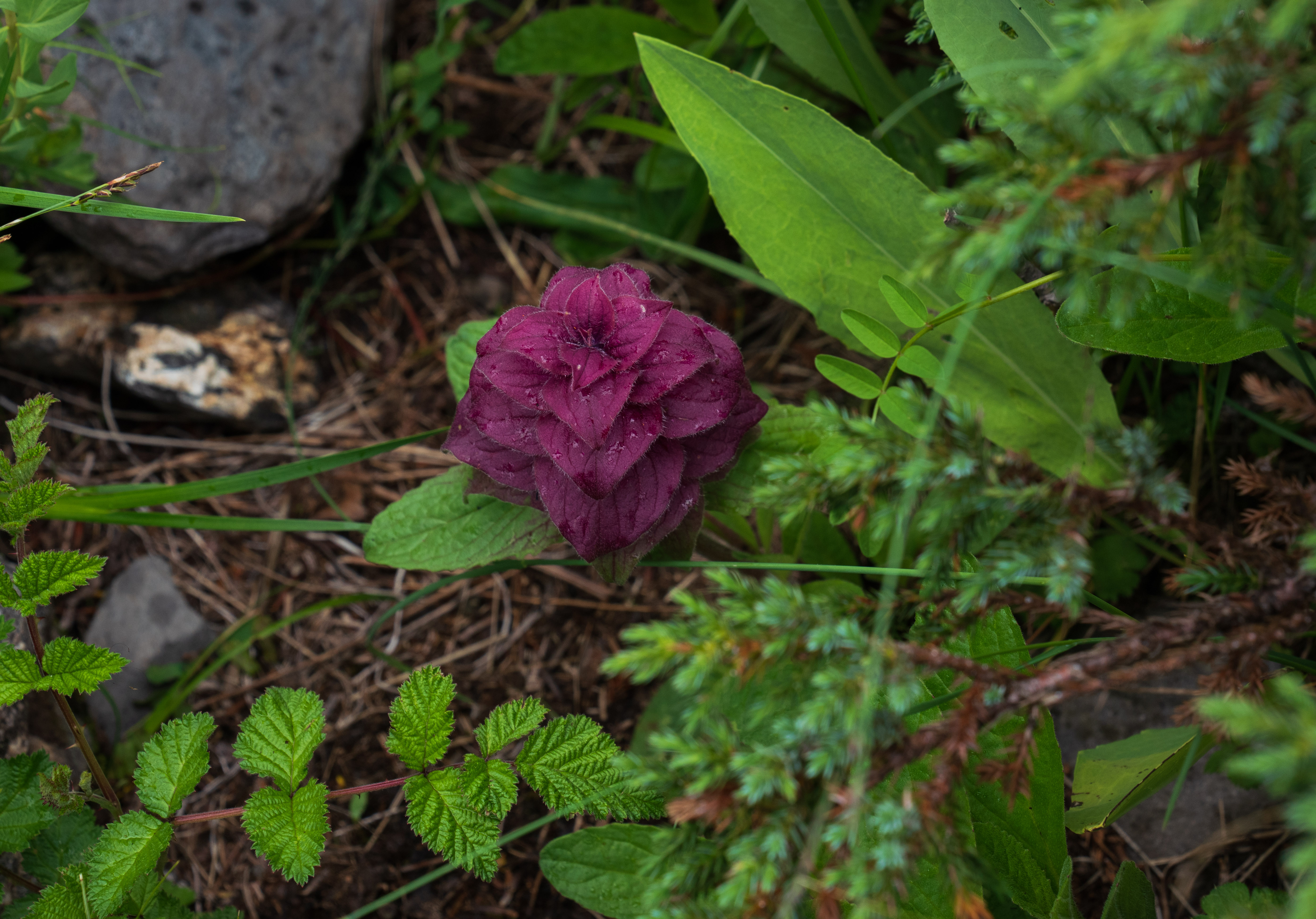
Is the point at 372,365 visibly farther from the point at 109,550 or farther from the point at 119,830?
the point at 119,830

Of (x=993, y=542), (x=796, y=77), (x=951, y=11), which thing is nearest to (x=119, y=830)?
(x=993, y=542)

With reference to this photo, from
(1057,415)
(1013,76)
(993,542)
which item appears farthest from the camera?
(1057,415)

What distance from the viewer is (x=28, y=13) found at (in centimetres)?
134

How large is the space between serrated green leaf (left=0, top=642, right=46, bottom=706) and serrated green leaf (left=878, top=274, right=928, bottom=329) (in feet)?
4.32

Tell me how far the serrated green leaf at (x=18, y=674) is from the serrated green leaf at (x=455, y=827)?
55 centimetres

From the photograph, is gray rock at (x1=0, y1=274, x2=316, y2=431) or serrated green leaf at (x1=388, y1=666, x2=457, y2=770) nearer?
serrated green leaf at (x1=388, y1=666, x2=457, y2=770)

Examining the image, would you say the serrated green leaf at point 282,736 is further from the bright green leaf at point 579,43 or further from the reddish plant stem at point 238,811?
the bright green leaf at point 579,43

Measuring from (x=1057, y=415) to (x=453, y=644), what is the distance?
53.3 inches

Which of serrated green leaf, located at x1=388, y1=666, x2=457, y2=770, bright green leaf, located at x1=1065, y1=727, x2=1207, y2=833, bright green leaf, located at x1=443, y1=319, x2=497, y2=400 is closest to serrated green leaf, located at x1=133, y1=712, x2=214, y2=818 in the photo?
serrated green leaf, located at x1=388, y1=666, x2=457, y2=770

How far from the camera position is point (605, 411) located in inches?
46.9

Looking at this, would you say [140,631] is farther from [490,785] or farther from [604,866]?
[604,866]

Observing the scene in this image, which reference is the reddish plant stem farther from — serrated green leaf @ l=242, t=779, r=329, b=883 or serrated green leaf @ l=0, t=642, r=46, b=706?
serrated green leaf @ l=0, t=642, r=46, b=706

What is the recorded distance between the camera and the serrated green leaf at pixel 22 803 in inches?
47.2

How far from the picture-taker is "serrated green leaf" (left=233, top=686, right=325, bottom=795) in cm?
122
